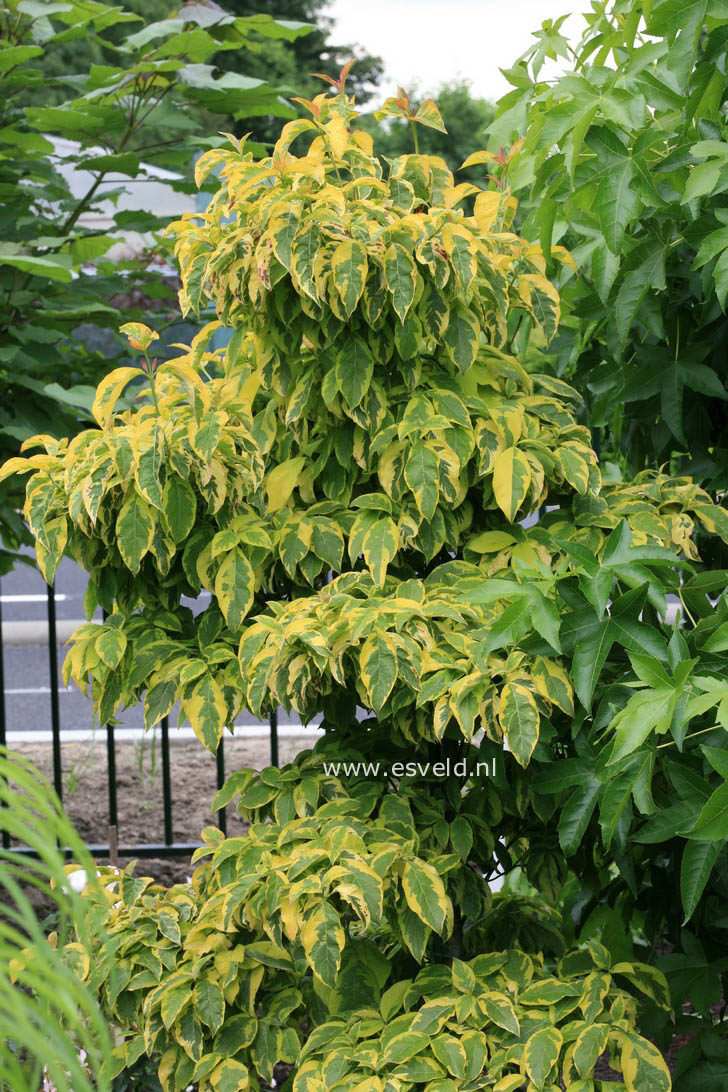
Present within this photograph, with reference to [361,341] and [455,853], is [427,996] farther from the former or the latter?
[361,341]

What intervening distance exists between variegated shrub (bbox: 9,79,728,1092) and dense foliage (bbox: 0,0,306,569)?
34.8 inches

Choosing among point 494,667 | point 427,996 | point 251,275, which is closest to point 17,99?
point 251,275

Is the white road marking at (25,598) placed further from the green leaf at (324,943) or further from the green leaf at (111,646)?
the green leaf at (324,943)

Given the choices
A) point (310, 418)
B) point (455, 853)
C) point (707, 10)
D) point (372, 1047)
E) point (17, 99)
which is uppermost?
point (17, 99)

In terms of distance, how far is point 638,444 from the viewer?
2697 millimetres

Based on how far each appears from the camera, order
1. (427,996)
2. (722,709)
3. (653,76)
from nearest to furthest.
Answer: (722,709), (427,996), (653,76)

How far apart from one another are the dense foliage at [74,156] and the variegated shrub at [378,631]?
0.88 metres

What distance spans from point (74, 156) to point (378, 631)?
2.17 metres

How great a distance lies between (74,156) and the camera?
3.21 metres

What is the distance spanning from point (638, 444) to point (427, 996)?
1444 millimetres

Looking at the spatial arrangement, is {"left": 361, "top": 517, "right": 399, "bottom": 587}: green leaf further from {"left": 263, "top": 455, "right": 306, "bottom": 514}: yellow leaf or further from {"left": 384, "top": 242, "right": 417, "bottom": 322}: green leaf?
{"left": 384, "top": 242, "right": 417, "bottom": 322}: green leaf

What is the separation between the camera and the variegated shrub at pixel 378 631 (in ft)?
5.54

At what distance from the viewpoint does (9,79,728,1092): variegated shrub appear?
1.69 metres

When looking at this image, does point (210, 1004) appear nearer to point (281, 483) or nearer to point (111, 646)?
point (111, 646)
